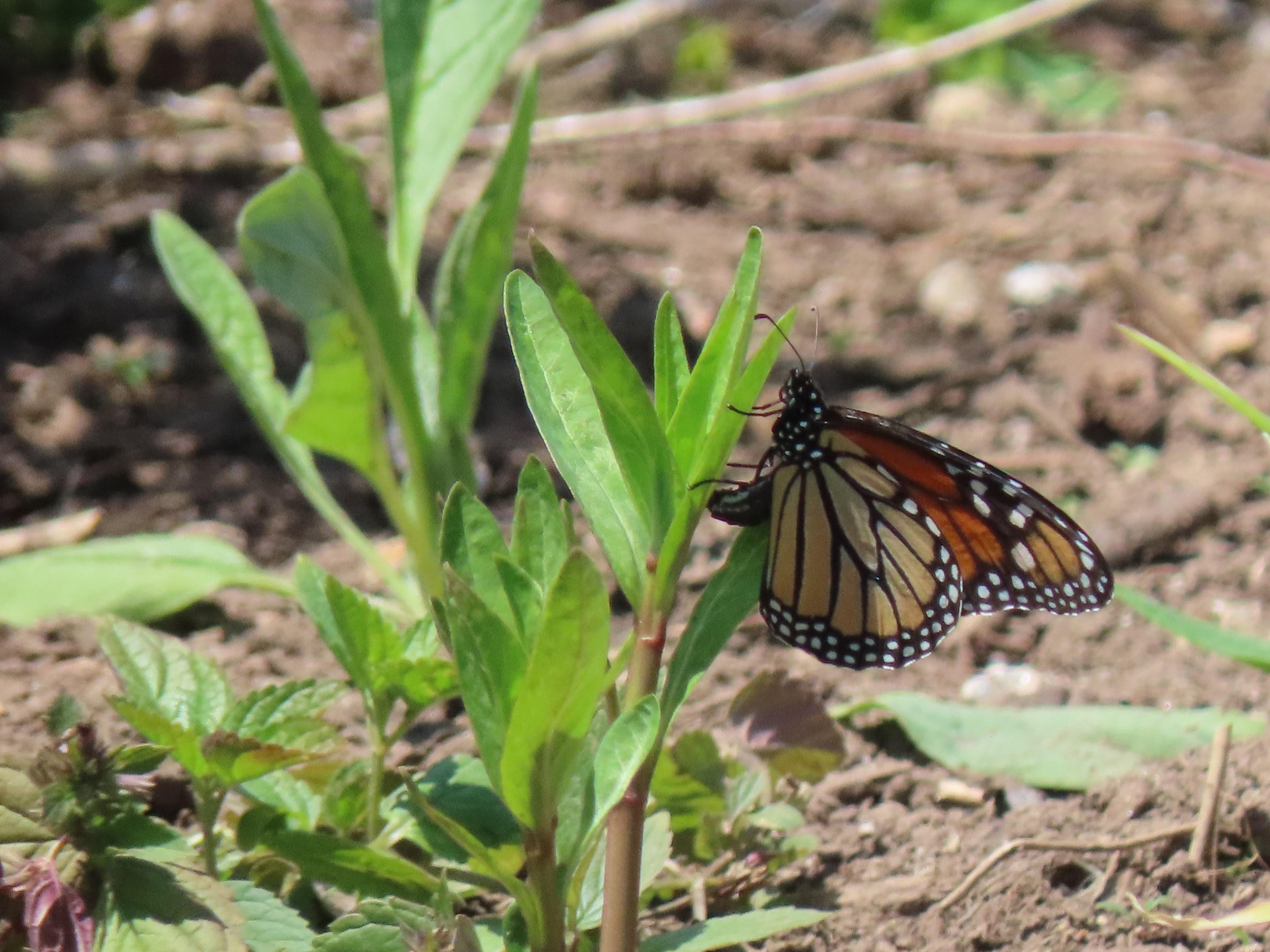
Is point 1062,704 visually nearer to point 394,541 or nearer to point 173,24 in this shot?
point 394,541

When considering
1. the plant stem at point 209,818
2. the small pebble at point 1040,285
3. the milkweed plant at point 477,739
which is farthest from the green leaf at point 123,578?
the small pebble at point 1040,285

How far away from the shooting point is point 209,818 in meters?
1.65

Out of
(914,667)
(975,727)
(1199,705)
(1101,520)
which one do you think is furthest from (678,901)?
(1101,520)

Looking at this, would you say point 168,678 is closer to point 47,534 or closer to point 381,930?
point 381,930

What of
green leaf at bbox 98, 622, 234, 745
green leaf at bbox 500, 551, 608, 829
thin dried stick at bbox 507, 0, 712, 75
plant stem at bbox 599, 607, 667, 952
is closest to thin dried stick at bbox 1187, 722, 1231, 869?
plant stem at bbox 599, 607, 667, 952

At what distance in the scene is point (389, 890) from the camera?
164 centimetres

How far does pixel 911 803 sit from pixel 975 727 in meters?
0.18

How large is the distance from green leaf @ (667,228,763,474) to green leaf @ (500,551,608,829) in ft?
0.82

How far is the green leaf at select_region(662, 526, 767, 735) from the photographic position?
1503 millimetres

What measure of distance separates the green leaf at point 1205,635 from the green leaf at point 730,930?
742mm

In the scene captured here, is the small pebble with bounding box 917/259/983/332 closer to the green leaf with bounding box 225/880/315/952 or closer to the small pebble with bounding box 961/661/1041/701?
the small pebble with bounding box 961/661/1041/701

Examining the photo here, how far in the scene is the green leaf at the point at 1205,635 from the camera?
1.88m

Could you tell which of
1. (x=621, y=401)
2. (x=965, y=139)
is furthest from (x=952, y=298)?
(x=621, y=401)

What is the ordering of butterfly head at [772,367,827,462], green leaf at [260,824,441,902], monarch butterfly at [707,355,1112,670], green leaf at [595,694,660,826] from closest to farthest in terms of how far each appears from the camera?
green leaf at [595,694,660,826], green leaf at [260,824,441,902], monarch butterfly at [707,355,1112,670], butterfly head at [772,367,827,462]
